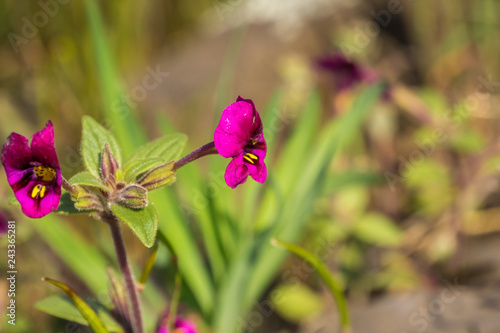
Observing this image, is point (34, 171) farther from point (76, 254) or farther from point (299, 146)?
point (299, 146)

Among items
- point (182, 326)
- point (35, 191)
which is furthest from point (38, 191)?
point (182, 326)

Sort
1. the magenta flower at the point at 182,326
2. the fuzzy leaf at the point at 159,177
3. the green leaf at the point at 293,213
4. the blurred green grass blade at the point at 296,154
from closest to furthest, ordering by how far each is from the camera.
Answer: the fuzzy leaf at the point at 159,177 → the magenta flower at the point at 182,326 → the green leaf at the point at 293,213 → the blurred green grass blade at the point at 296,154

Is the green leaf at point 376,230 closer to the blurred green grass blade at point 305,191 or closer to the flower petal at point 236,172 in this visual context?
the blurred green grass blade at point 305,191

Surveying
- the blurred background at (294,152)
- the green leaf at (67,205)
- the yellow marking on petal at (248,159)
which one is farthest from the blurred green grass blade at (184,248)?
the yellow marking on petal at (248,159)

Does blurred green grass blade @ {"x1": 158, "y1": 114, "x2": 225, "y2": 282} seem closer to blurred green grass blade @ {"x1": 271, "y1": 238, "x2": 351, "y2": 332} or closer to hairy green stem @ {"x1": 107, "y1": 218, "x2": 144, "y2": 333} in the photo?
blurred green grass blade @ {"x1": 271, "y1": 238, "x2": 351, "y2": 332}

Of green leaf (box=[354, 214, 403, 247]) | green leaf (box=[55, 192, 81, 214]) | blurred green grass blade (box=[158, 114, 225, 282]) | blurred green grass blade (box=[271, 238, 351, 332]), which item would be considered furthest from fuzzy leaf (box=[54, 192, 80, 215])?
green leaf (box=[354, 214, 403, 247])

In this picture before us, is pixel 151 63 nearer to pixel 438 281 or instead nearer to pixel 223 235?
pixel 223 235
